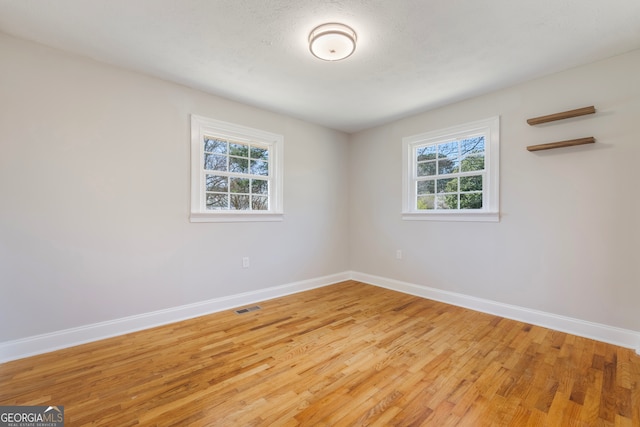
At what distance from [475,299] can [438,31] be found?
279cm

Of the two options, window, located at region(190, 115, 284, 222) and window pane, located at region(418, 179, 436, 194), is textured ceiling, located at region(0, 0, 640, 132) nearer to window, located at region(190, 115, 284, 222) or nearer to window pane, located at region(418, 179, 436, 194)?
window, located at region(190, 115, 284, 222)

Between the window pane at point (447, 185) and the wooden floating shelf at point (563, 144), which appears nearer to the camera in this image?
the wooden floating shelf at point (563, 144)

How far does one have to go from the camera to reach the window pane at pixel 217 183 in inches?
128

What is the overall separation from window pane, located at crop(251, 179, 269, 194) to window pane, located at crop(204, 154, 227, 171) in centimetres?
43

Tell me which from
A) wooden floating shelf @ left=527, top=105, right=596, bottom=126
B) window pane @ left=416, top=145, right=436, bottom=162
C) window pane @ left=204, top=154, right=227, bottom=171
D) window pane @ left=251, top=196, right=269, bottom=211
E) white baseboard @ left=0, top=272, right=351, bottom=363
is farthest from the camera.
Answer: window pane @ left=416, top=145, right=436, bottom=162

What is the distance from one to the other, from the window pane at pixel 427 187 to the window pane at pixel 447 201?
135mm

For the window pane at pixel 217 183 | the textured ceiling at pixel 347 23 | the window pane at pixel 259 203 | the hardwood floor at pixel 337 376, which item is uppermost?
the textured ceiling at pixel 347 23

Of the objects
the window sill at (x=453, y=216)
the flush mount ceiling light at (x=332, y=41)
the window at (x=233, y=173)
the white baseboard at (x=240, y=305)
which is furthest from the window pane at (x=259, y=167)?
the window sill at (x=453, y=216)

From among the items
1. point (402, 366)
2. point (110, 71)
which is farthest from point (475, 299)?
point (110, 71)

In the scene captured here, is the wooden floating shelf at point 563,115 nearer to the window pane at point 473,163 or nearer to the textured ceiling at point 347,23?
the textured ceiling at point 347,23

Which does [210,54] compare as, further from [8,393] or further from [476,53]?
[8,393]

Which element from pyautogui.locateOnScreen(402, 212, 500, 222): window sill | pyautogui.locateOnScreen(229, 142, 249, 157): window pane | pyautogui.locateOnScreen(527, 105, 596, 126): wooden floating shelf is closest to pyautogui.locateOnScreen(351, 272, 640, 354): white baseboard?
pyautogui.locateOnScreen(402, 212, 500, 222): window sill

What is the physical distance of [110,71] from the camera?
2561 millimetres

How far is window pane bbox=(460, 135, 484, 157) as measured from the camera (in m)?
3.30
